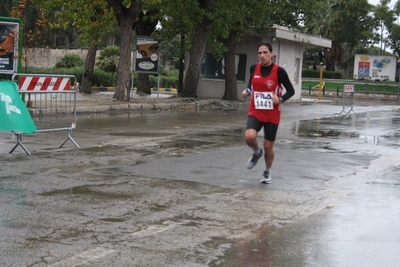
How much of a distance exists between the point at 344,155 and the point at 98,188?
20.2 feet

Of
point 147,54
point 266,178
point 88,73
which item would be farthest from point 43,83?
point 88,73

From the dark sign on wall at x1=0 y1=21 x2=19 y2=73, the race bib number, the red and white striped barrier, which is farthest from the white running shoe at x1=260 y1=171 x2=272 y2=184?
the dark sign on wall at x1=0 y1=21 x2=19 y2=73

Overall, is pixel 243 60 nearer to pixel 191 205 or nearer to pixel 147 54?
pixel 147 54

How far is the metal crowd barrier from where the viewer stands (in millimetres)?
12469

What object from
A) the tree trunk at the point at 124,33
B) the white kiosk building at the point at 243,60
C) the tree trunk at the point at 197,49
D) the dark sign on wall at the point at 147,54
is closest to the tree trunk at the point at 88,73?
the dark sign on wall at the point at 147,54

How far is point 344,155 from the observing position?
516 inches

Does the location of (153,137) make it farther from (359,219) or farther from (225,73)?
(225,73)

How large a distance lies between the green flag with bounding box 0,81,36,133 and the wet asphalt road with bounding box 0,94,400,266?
48 centimetres

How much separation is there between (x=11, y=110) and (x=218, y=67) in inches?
1031

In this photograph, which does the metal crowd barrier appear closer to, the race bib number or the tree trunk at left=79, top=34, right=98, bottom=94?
the race bib number

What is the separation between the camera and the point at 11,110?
11320mm

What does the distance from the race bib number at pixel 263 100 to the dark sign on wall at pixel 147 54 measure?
19926 millimetres

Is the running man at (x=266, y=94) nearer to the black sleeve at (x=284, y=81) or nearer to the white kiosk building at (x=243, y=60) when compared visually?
the black sleeve at (x=284, y=81)

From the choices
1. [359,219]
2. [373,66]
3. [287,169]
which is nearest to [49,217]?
[359,219]
